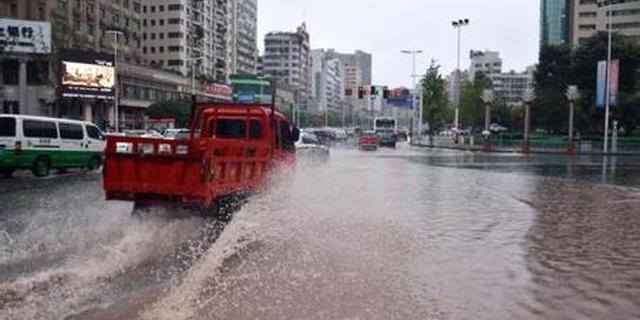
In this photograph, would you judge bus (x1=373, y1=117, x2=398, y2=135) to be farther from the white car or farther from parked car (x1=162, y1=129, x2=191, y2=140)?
the white car

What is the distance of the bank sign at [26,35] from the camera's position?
55.2 m

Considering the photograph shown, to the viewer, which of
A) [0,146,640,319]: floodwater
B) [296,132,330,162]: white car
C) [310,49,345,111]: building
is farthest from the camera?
[310,49,345,111]: building

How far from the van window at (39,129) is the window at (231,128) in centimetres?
1051

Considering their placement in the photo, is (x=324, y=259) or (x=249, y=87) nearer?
(x=324, y=259)

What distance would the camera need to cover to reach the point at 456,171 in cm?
2827

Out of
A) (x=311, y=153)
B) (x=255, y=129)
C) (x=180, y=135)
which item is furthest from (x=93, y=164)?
(x=255, y=129)

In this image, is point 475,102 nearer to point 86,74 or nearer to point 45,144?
point 86,74

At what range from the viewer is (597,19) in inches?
4951

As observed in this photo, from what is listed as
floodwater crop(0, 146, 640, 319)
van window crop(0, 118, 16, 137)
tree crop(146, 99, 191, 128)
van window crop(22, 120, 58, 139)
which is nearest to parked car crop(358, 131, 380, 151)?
van window crop(22, 120, 58, 139)

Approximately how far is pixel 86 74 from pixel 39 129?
136 ft

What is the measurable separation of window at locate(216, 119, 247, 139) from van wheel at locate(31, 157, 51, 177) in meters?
10.9

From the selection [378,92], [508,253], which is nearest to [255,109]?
[508,253]

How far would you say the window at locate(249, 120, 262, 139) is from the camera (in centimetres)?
1498

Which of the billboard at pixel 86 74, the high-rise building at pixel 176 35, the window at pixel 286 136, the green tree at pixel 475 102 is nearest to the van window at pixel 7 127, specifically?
the window at pixel 286 136
